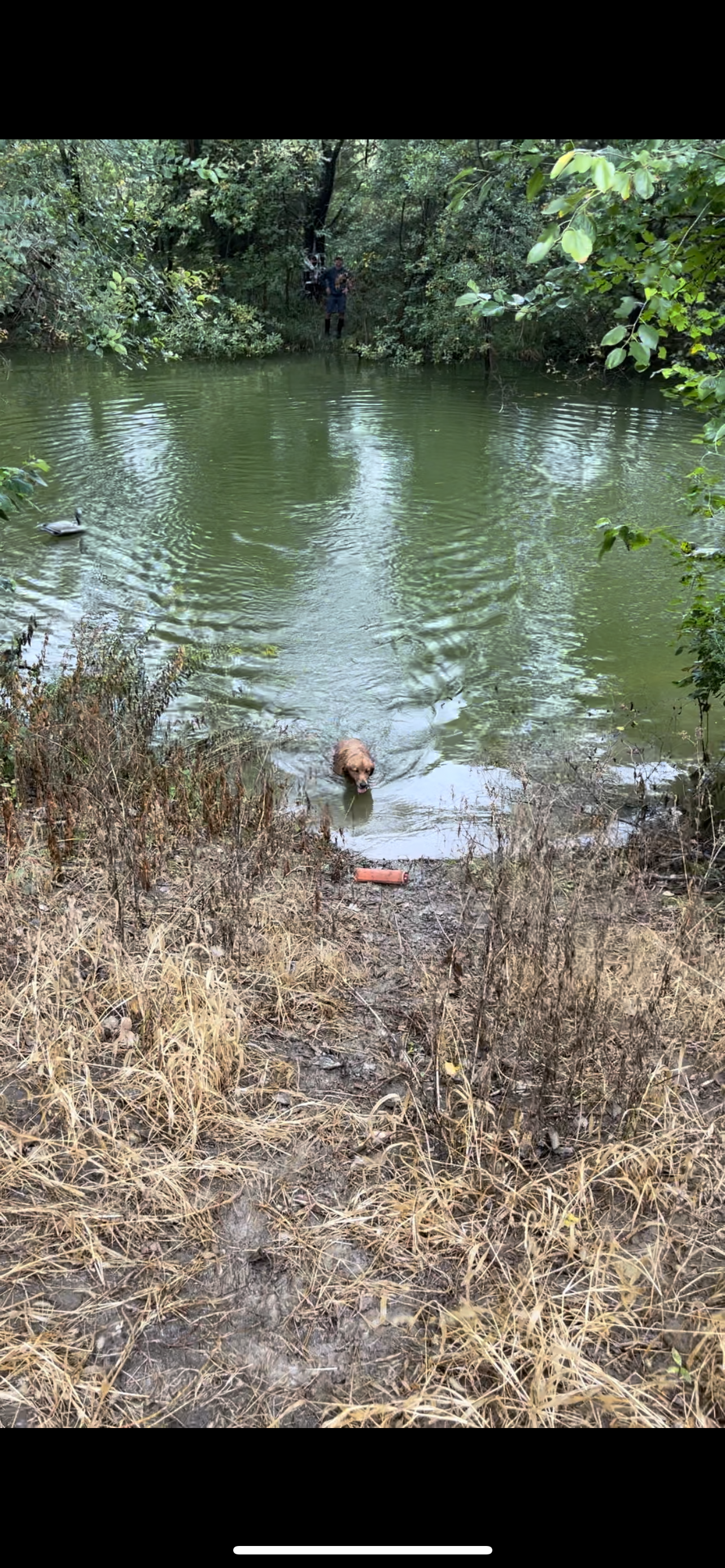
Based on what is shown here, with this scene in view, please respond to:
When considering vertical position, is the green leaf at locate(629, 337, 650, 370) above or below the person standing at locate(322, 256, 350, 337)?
below

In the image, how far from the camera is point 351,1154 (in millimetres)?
3021

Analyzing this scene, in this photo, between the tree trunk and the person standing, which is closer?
the person standing

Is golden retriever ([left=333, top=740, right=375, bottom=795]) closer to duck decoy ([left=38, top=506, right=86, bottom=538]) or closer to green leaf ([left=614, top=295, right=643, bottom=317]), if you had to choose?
green leaf ([left=614, top=295, right=643, bottom=317])

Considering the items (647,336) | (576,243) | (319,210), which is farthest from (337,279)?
(576,243)

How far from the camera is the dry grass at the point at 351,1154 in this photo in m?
2.35

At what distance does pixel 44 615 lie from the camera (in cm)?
899

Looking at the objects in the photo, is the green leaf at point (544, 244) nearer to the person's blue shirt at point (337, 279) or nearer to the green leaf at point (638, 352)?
the green leaf at point (638, 352)

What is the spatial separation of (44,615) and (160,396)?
11.6m

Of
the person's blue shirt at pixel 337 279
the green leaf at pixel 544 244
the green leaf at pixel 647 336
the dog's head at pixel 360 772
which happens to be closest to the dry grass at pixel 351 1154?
the green leaf at pixel 647 336

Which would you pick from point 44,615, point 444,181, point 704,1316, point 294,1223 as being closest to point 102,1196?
point 294,1223

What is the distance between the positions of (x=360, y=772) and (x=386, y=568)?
183 inches

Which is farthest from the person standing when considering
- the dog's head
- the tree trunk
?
the dog's head

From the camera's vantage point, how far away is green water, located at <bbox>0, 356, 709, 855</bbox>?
23.9 ft

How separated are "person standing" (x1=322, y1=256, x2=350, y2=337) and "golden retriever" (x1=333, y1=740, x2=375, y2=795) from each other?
67.9 feet
